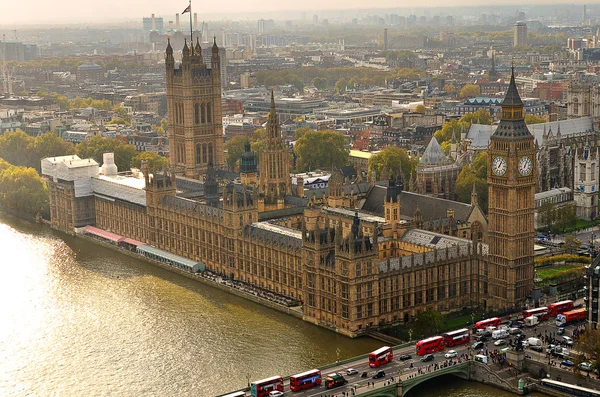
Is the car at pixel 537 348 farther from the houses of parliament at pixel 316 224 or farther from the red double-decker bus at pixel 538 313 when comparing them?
the houses of parliament at pixel 316 224

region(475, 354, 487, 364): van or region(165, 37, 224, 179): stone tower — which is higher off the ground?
region(165, 37, 224, 179): stone tower

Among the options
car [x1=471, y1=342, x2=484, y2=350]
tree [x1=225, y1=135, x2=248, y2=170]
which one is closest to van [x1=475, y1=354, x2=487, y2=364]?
car [x1=471, y1=342, x2=484, y2=350]

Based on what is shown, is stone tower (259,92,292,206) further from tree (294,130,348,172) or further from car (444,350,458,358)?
tree (294,130,348,172)

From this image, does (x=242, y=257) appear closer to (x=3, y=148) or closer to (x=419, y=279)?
(x=419, y=279)

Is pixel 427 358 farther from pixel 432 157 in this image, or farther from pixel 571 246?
pixel 432 157

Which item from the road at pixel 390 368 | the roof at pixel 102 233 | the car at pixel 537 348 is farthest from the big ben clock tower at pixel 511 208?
the roof at pixel 102 233

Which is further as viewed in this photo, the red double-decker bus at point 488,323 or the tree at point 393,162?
the tree at point 393,162
